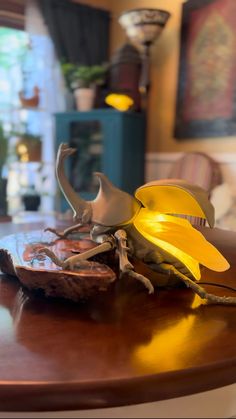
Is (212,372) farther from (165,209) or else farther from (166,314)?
(165,209)

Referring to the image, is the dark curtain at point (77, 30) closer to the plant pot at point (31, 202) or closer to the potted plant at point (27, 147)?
the potted plant at point (27, 147)

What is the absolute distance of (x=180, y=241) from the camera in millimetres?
740

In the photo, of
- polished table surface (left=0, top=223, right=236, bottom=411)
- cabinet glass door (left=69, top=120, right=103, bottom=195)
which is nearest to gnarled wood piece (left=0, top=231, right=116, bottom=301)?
polished table surface (left=0, top=223, right=236, bottom=411)

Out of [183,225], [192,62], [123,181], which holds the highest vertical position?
[192,62]

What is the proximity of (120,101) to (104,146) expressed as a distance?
0.33 meters

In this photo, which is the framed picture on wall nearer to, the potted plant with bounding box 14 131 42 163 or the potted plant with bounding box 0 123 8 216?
the potted plant with bounding box 14 131 42 163

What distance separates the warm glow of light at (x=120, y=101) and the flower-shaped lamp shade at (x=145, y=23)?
41 cm

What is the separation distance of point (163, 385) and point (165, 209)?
352 millimetres

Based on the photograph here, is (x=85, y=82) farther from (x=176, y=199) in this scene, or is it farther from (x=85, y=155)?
(x=176, y=199)

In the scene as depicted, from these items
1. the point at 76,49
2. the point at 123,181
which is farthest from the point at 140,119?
the point at 76,49

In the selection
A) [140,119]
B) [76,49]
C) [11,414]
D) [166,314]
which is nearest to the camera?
[11,414]

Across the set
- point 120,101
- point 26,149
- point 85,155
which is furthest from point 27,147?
point 120,101

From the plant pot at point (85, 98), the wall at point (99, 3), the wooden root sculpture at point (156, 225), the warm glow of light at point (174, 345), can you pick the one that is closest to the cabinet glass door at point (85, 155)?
the plant pot at point (85, 98)

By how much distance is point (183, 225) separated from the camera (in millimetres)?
764
